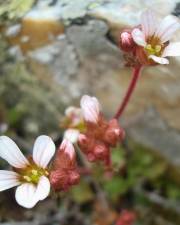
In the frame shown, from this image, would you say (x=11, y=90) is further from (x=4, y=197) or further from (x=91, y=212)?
(x=91, y=212)

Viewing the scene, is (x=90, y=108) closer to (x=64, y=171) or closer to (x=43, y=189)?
(x=64, y=171)

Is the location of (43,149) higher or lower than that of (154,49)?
lower

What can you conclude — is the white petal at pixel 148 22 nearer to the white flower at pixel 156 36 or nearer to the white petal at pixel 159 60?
the white flower at pixel 156 36

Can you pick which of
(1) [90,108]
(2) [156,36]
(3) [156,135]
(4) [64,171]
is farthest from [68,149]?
(3) [156,135]

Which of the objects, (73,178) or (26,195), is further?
(73,178)

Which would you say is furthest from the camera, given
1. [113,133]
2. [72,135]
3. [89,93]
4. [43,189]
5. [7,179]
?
[89,93]

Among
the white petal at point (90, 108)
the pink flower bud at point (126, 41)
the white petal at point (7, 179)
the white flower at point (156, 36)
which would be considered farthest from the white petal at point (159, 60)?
the white petal at point (7, 179)

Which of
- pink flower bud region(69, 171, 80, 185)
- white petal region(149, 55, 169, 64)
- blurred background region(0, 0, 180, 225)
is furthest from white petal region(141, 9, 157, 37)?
pink flower bud region(69, 171, 80, 185)
